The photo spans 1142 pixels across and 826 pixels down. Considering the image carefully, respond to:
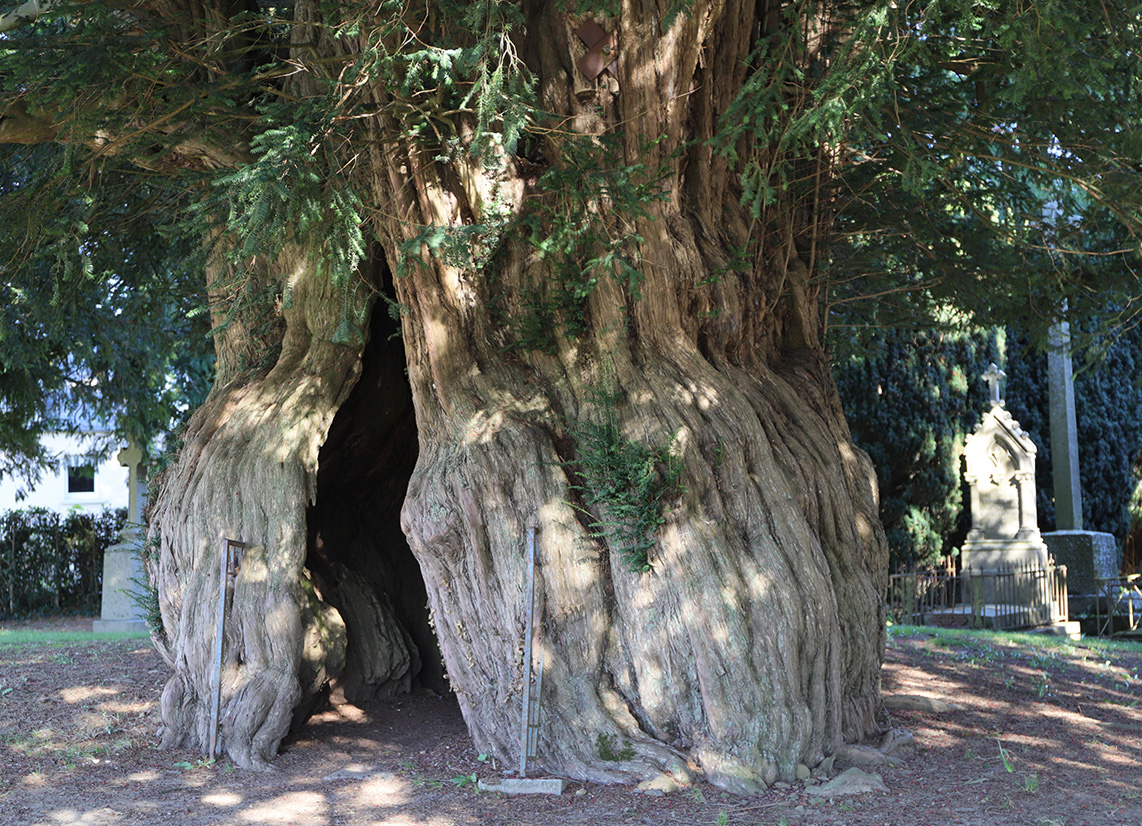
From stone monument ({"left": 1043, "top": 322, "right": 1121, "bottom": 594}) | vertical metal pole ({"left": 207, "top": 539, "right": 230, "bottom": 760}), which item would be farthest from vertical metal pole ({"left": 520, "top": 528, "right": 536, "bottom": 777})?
stone monument ({"left": 1043, "top": 322, "right": 1121, "bottom": 594})

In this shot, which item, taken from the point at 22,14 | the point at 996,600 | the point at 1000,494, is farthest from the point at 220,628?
the point at 1000,494

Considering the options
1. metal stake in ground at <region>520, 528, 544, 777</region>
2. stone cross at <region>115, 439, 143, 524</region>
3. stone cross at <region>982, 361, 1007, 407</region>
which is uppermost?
stone cross at <region>982, 361, 1007, 407</region>

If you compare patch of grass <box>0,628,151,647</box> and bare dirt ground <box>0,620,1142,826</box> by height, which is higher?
bare dirt ground <box>0,620,1142,826</box>

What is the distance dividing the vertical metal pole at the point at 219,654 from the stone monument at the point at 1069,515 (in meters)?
15.8

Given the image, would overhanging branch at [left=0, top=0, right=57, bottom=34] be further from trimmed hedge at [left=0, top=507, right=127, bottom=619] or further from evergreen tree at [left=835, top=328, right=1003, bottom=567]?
evergreen tree at [left=835, top=328, right=1003, bottom=567]

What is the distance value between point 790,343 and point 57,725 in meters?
6.60

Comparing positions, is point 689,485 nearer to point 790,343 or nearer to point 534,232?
point 534,232

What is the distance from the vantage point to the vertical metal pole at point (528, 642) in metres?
6.06

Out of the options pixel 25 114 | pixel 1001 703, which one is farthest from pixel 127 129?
pixel 1001 703

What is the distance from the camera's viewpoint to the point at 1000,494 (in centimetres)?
1866

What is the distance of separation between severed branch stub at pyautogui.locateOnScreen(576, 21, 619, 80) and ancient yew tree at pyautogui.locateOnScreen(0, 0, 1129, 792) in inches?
1.2

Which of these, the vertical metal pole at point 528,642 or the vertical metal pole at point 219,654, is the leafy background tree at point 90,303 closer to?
the vertical metal pole at point 219,654

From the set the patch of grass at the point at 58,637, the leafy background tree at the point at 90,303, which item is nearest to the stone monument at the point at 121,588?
the patch of grass at the point at 58,637

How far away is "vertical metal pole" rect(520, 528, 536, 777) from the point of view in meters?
6.06
